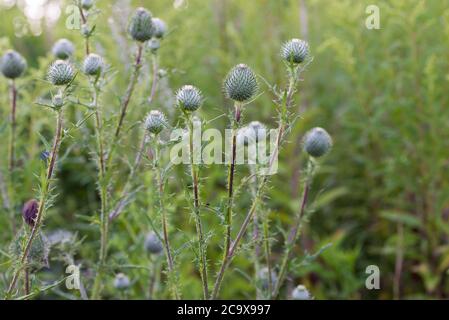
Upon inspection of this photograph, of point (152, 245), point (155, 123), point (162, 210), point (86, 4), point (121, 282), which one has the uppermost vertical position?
point (86, 4)

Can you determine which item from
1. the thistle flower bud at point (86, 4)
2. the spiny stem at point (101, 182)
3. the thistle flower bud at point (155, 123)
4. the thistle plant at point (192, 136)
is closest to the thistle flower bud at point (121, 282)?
the spiny stem at point (101, 182)

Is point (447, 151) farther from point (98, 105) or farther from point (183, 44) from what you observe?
point (98, 105)

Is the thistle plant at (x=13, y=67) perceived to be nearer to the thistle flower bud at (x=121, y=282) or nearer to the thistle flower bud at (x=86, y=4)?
the thistle flower bud at (x=86, y=4)

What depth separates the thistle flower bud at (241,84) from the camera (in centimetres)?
171

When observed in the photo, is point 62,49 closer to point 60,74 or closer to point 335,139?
point 60,74

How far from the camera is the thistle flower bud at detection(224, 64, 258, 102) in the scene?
5.62 ft

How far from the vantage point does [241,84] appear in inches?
67.3

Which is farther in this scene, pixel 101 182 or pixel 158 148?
pixel 101 182

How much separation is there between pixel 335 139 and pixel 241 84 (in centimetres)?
254

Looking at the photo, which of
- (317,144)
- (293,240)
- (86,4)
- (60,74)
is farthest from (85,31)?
(293,240)

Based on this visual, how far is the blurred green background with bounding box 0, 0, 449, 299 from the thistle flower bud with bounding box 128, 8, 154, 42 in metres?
0.43

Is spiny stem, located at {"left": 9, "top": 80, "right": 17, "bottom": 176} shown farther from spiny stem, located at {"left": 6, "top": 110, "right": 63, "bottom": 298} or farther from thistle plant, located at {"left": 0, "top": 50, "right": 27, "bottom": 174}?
spiny stem, located at {"left": 6, "top": 110, "right": 63, "bottom": 298}

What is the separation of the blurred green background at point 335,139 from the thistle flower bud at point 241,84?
2.85 feet

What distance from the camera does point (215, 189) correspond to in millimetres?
4086
